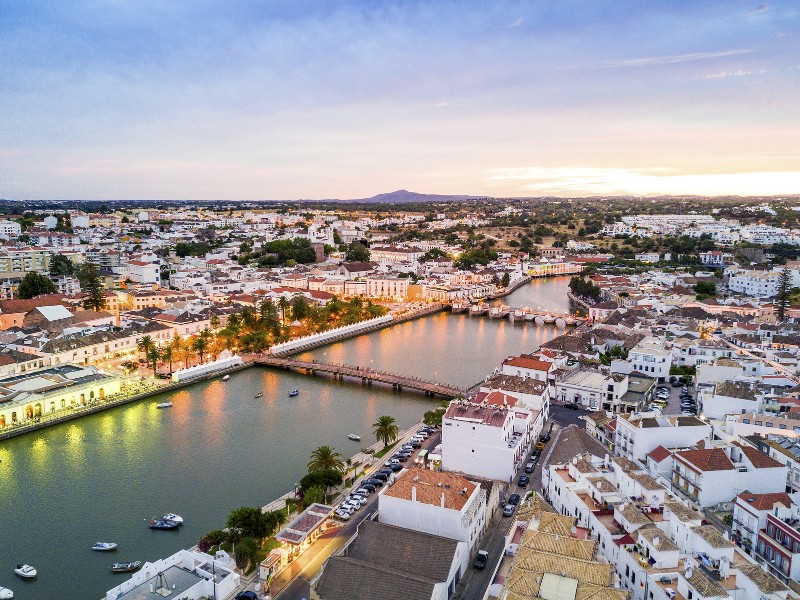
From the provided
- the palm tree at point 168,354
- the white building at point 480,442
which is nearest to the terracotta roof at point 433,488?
the white building at point 480,442

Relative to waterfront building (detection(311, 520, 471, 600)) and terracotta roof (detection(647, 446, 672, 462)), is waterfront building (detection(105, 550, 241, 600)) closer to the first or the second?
waterfront building (detection(311, 520, 471, 600))

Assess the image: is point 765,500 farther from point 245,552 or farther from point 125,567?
point 125,567

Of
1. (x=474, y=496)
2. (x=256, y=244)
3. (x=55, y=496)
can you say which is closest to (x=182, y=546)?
(x=55, y=496)

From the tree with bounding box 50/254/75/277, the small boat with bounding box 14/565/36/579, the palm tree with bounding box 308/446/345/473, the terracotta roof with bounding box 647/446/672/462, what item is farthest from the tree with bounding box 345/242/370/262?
the small boat with bounding box 14/565/36/579

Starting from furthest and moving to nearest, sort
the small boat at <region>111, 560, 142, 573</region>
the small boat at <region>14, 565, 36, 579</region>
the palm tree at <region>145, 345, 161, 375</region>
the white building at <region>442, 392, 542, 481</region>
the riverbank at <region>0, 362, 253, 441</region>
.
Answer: the palm tree at <region>145, 345, 161, 375</region> → the riverbank at <region>0, 362, 253, 441</region> → the white building at <region>442, 392, 542, 481</region> → the small boat at <region>111, 560, 142, 573</region> → the small boat at <region>14, 565, 36, 579</region>

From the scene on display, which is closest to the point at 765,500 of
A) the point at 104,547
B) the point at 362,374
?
the point at 104,547

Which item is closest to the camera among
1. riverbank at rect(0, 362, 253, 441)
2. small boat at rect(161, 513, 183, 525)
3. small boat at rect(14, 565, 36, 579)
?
small boat at rect(14, 565, 36, 579)
